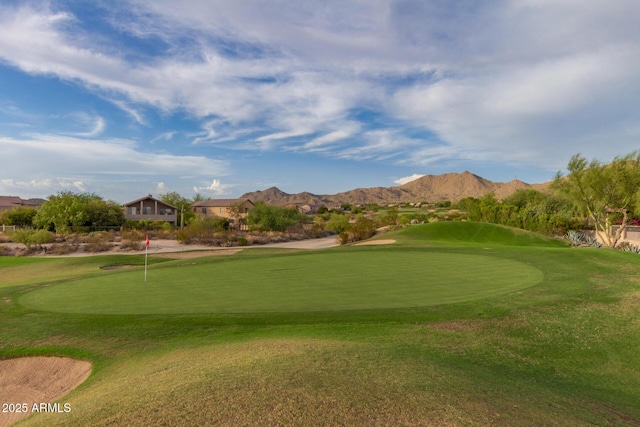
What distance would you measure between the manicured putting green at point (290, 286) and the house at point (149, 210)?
5343cm

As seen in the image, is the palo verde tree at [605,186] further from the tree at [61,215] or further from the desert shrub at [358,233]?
the tree at [61,215]

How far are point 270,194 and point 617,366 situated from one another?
186 m

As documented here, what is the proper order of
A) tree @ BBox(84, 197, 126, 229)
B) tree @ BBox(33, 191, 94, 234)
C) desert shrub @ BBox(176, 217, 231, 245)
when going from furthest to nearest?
1. tree @ BBox(84, 197, 126, 229)
2. tree @ BBox(33, 191, 94, 234)
3. desert shrub @ BBox(176, 217, 231, 245)

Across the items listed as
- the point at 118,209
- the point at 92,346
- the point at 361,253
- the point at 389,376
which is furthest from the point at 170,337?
the point at 118,209

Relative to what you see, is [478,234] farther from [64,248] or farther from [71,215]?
[71,215]

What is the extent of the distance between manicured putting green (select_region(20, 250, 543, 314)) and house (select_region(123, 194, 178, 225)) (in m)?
53.4

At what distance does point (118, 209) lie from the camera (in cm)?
5181

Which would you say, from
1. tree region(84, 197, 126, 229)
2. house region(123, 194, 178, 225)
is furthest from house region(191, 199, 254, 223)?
tree region(84, 197, 126, 229)

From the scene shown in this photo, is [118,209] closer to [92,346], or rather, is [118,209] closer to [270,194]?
[92,346]

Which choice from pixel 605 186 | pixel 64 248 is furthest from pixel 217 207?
pixel 605 186

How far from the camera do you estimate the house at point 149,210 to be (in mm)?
63631

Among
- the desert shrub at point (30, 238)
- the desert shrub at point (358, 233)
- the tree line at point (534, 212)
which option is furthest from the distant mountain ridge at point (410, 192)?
the desert shrub at point (30, 238)

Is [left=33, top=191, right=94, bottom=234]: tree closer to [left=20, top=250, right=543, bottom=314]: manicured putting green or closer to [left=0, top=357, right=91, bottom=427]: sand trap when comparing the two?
[left=20, top=250, right=543, bottom=314]: manicured putting green

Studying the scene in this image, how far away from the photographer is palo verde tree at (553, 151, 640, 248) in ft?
85.4
